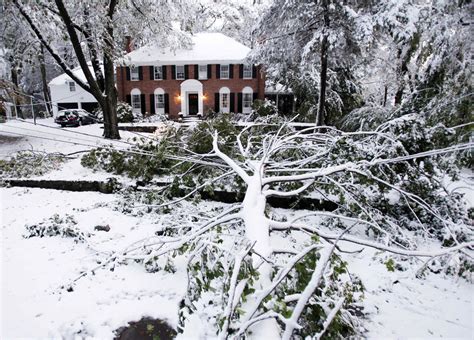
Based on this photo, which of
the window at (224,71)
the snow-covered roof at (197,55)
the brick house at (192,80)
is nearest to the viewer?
the snow-covered roof at (197,55)

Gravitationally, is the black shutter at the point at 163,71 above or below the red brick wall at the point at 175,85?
above

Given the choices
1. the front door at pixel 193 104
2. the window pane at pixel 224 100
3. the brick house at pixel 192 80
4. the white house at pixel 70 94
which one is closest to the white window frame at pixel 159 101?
the brick house at pixel 192 80

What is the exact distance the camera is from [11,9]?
845 centimetres

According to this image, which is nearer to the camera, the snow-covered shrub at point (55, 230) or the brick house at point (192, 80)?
the snow-covered shrub at point (55, 230)

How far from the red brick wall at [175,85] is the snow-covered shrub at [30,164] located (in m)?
13.5

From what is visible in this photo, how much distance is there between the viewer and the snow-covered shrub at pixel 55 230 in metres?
4.04

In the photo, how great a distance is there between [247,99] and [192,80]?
4.20 meters

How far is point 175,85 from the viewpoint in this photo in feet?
68.0

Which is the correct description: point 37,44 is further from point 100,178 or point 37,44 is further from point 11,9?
point 100,178

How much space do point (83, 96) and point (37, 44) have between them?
15.7m

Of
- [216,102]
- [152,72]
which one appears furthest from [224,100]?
[152,72]

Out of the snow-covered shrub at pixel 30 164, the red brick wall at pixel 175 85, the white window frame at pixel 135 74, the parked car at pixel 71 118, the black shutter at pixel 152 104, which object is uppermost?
the white window frame at pixel 135 74

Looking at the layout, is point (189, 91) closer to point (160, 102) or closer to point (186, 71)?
point (186, 71)

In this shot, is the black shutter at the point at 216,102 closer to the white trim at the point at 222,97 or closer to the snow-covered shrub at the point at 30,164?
the white trim at the point at 222,97
